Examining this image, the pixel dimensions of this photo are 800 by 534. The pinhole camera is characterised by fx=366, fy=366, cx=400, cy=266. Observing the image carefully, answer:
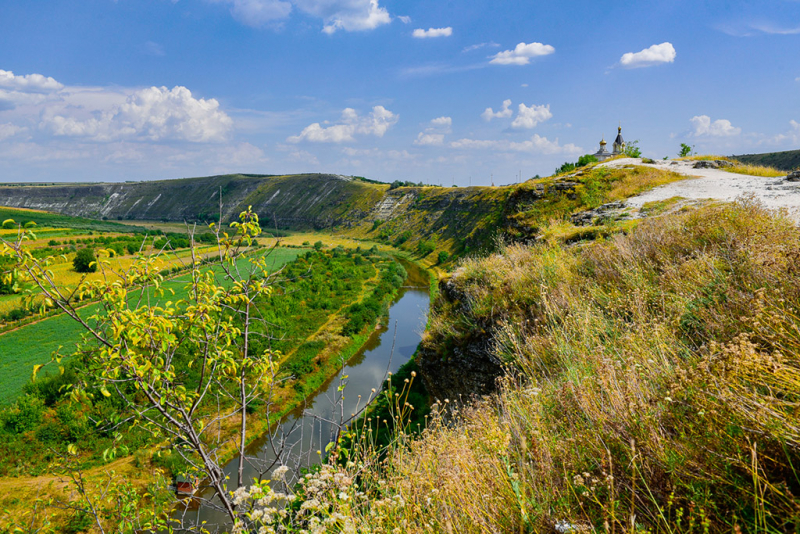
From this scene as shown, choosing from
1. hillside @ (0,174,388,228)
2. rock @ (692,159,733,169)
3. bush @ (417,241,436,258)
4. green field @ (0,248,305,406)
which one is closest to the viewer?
green field @ (0,248,305,406)

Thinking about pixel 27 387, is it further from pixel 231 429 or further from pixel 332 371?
pixel 332 371

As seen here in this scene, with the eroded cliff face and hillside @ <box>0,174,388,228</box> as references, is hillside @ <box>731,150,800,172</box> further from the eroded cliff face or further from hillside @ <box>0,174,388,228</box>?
hillside @ <box>0,174,388,228</box>

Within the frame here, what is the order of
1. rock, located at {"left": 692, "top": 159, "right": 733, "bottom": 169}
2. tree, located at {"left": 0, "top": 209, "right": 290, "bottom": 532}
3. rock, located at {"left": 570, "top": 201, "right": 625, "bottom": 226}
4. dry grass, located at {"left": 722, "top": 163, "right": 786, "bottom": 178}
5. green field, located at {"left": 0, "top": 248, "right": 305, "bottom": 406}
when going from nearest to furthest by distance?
tree, located at {"left": 0, "top": 209, "right": 290, "bottom": 532} < rock, located at {"left": 570, "top": 201, "right": 625, "bottom": 226} < dry grass, located at {"left": 722, "top": 163, "right": 786, "bottom": 178} < green field, located at {"left": 0, "top": 248, "right": 305, "bottom": 406} < rock, located at {"left": 692, "top": 159, "right": 733, "bottom": 169}

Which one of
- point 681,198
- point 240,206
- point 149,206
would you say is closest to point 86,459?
point 681,198

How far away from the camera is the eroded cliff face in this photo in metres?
9.77

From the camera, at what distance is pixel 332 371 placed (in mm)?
22969

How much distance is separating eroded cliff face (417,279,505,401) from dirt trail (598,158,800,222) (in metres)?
8.66

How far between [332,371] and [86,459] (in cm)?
1183

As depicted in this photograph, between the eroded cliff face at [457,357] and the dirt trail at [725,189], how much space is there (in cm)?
866

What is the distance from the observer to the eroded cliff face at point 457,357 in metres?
9.77

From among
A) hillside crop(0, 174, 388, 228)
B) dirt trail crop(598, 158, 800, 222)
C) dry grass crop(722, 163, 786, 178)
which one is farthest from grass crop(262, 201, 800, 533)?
hillside crop(0, 174, 388, 228)

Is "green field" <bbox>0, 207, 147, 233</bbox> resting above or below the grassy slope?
above

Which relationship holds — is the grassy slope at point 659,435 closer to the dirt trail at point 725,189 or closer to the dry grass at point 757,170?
the dirt trail at point 725,189

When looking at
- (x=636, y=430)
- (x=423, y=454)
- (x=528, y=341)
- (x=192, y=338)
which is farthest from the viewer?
(x=528, y=341)
